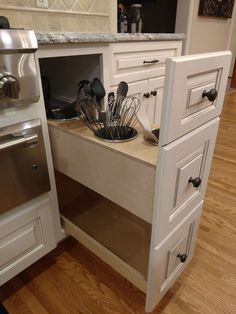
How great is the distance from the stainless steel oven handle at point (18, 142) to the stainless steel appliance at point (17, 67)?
0.09 metres

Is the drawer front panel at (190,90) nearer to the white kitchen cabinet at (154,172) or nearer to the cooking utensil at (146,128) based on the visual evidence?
the white kitchen cabinet at (154,172)

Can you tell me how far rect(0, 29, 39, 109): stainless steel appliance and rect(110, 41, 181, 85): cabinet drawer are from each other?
39 cm

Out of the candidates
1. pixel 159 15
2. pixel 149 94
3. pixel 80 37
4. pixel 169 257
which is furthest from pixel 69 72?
pixel 159 15

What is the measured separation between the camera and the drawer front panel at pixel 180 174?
1.74ft

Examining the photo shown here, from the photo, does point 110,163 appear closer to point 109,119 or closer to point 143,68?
point 109,119

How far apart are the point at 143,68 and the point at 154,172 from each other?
2.35ft

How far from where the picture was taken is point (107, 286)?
3.02 feet

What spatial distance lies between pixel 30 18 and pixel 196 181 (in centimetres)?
109

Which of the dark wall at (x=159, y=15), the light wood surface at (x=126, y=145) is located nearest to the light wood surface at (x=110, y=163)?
the light wood surface at (x=126, y=145)

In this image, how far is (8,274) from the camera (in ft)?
2.58

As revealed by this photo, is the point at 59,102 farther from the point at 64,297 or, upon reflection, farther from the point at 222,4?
the point at 222,4

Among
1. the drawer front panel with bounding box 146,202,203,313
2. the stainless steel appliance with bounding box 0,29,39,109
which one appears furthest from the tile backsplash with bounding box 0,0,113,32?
the drawer front panel with bounding box 146,202,203,313

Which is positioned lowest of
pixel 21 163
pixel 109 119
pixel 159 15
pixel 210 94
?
pixel 21 163

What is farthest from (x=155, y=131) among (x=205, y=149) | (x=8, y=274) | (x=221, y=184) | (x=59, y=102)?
(x=221, y=184)
